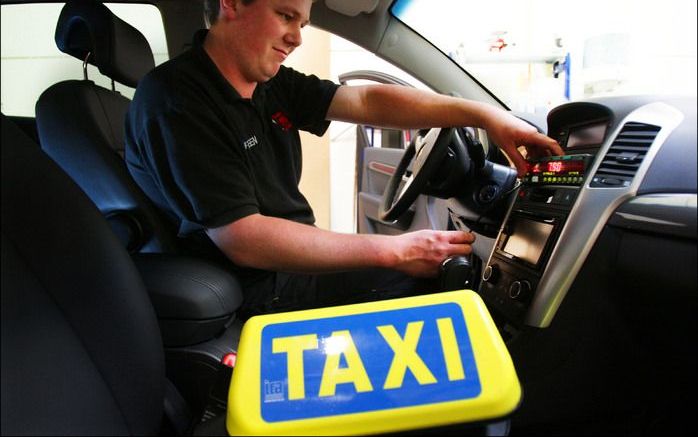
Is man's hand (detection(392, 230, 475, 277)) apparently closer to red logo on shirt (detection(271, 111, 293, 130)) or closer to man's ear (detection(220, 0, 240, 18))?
red logo on shirt (detection(271, 111, 293, 130))

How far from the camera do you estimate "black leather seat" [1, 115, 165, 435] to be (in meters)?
0.47

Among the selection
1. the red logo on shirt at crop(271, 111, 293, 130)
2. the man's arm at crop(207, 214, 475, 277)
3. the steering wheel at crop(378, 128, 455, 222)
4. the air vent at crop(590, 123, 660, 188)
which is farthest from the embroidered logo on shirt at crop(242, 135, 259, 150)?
the air vent at crop(590, 123, 660, 188)

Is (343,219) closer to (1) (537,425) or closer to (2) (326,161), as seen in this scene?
(2) (326,161)

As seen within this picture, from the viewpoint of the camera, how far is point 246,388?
1.83 feet

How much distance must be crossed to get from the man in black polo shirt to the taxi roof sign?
0.94ft

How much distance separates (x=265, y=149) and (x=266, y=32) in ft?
0.87

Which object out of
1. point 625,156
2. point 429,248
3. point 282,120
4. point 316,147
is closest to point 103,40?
point 282,120

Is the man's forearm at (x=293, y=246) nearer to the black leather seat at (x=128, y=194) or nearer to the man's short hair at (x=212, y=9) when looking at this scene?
the black leather seat at (x=128, y=194)

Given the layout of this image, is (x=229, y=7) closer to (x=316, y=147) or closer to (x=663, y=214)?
(x=663, y=214)

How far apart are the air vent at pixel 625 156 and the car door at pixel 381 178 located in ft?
2.58

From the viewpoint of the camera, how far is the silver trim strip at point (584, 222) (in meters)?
0.70

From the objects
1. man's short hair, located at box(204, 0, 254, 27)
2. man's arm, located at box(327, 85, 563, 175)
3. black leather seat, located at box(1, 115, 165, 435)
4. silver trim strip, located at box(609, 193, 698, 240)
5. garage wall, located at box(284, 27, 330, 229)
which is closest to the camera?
black leather seat, located at box(1, 115, 165, 435)

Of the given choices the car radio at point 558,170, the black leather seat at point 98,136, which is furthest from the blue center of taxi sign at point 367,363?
the black leather seat at point 98,136

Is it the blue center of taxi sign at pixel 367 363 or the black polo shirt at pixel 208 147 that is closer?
the blue center of taxi sign at pixel 367 363
